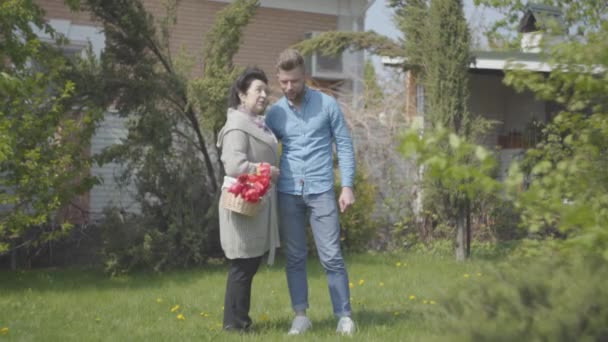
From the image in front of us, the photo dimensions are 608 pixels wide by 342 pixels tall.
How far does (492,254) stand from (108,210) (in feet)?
17.3

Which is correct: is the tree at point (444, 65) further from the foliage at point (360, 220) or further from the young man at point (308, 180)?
the young man at point (308, 180)

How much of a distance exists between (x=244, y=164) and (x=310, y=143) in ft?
1.74

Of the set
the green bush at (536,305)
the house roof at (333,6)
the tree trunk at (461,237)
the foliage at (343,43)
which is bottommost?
the tree trunk at (461,237)

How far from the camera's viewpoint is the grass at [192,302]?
5555mm

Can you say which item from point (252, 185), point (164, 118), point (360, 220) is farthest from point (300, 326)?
point (360, 220)

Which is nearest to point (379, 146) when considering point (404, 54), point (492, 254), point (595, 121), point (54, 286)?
point (404, 54)

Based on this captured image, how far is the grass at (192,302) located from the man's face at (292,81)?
64.9 inches

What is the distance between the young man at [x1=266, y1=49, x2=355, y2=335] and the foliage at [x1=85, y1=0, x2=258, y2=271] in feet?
11.6

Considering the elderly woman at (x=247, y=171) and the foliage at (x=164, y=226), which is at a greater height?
the elderly woman at (x=247, y=171)

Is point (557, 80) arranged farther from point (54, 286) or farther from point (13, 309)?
point (54, 286)

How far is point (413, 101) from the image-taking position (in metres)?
13.7

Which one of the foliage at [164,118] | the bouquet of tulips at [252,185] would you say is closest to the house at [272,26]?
the foliage at [164,118]

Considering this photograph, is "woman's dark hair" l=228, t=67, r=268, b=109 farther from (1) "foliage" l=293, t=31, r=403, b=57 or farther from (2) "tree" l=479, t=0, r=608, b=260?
(1) "foliage" l=293, t=31, r=403, b=57

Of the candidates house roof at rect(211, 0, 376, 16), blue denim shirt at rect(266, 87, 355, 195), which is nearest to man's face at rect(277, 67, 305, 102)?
blue denim shirt at rect(266, 87, 355, 195)
